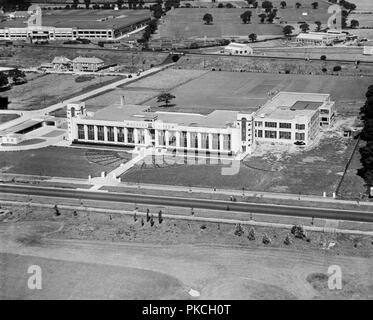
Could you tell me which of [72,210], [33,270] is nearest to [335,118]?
[72,210]

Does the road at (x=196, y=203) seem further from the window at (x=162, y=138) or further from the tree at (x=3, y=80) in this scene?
the tree at (x=3, y=80)

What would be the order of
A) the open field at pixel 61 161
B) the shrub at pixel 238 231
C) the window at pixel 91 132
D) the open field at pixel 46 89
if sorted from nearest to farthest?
the shrub at pixel 238 231, the open field at pixel 61 161, the window at pixel 91 132, the open field at pixel 46 89

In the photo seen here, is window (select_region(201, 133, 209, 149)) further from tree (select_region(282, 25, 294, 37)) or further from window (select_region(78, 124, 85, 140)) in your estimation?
tree (select_region(282, 25, 294, 37))

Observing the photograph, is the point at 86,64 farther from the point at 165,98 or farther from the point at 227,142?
the point at 227,142

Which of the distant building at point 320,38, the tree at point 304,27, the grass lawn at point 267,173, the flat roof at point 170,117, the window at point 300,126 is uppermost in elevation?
the tree at point 304,27

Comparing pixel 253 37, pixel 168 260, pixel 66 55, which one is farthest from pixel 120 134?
pixel 253 37

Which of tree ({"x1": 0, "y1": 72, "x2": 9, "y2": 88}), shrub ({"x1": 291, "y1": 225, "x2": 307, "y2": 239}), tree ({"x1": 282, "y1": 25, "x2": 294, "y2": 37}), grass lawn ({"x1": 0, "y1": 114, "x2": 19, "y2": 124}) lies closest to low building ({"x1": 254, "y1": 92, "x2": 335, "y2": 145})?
shrub ({"x1": 291, "y1": 225, "x2": 307, "y2": 239})

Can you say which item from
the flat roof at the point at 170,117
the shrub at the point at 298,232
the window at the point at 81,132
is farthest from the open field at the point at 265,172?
the window at the point at 81,132
